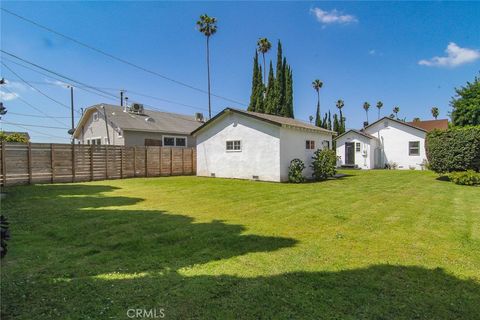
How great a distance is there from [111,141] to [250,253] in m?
21.8

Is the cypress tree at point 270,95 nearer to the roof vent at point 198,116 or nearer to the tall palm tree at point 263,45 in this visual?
the tall palm tree at point 263,45

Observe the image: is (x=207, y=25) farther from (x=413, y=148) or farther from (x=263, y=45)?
(x=413, y=148)

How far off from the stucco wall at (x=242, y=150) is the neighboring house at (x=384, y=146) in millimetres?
15993

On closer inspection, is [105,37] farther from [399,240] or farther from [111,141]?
[399,240]

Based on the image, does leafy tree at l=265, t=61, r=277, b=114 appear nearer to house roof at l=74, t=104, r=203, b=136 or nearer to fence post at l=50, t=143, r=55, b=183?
house roof at l=74, t=104, r=203, b=136

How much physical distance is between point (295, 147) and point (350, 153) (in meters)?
14.9

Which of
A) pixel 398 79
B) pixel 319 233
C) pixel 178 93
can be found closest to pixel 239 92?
pixel 178 93

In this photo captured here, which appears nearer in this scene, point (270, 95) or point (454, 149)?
point (454, 149)

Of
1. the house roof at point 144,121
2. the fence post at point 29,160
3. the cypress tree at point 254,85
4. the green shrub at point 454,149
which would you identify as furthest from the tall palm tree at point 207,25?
the green shrub at point 454,149

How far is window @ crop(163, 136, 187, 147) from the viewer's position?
24375 mm

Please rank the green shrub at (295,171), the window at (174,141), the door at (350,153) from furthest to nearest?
the door at (350,153), the window at (174,141), the green shrub at (295,171)

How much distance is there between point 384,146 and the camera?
27891 mm

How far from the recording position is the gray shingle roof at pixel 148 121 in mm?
22188

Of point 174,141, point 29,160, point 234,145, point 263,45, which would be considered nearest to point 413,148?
point 234,145
